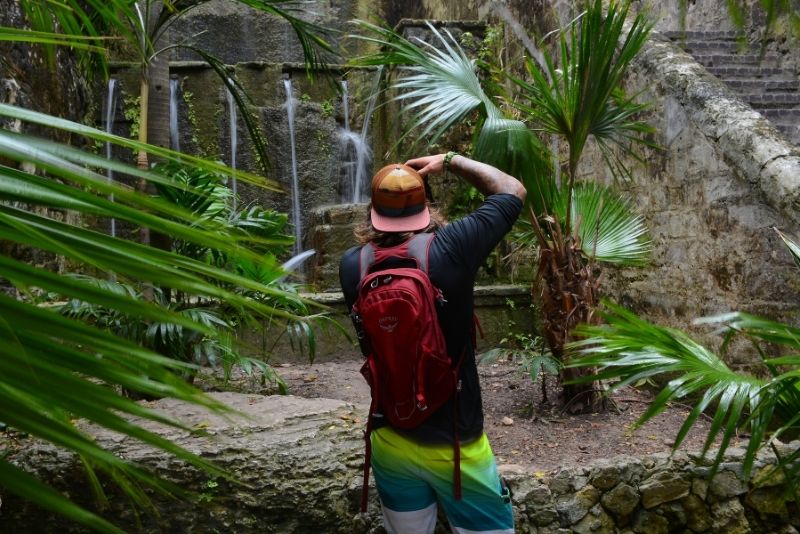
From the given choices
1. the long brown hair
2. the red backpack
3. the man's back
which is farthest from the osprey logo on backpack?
the long brown hair

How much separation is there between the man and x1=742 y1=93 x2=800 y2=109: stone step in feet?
13.9

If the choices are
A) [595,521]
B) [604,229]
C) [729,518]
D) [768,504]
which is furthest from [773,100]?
[595,521]

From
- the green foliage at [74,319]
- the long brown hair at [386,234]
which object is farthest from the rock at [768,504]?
the green foliage at [74,319]

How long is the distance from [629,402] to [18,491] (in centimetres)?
445

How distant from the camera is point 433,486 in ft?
7.78

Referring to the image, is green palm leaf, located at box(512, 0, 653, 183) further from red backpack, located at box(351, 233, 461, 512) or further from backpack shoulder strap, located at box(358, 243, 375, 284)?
red backpack, located at box(351, 233, 461, 512)

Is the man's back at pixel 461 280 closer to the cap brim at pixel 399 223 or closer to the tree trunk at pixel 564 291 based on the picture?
the cap brim at pixel 399 223

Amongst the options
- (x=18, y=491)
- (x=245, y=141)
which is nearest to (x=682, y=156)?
(x=18, y=491)

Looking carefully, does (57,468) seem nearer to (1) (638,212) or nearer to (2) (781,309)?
(2) (781,309)

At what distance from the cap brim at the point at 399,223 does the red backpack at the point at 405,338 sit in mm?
49

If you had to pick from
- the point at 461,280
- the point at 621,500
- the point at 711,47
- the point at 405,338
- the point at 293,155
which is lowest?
the point at 621,500

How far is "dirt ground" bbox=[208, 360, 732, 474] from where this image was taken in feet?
12.4

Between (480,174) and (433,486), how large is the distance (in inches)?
38.9

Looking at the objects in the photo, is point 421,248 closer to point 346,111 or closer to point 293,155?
point 293,155
